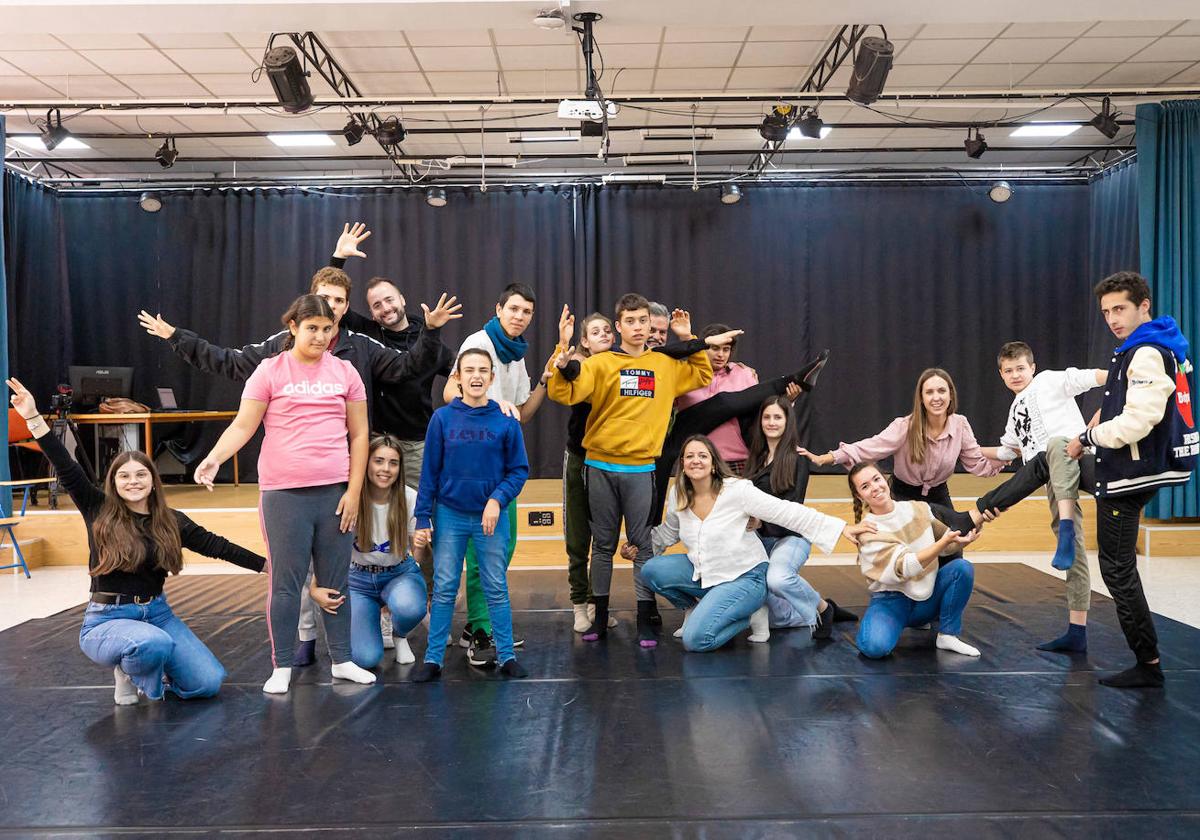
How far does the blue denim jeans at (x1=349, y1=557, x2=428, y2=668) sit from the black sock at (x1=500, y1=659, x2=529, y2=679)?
16.7 inches

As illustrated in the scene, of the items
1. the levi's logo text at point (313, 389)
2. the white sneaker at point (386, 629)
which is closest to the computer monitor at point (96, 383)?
the white sneaker at point (386, 629)

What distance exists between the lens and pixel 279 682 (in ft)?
9.82

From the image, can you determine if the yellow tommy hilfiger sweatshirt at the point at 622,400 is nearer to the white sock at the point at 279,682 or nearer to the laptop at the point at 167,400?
the white sock at the point at 279,682

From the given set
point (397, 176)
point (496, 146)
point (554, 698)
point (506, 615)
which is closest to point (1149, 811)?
point (554, 698)

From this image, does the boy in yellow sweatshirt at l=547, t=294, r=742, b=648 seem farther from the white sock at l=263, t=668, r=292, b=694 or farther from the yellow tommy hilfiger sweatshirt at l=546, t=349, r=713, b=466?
the white sock at l=263, t=668, r=292, b=694

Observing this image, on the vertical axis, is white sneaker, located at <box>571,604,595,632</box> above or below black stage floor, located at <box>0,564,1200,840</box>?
above

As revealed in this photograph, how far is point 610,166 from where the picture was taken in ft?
28.5

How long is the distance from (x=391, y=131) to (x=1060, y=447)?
5293mm

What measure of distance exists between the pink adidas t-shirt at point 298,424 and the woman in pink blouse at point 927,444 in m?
1.94

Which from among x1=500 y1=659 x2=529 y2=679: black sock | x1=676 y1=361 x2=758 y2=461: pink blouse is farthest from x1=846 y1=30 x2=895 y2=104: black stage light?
x1=500 y1=659 x2=529 y2=679: black sock

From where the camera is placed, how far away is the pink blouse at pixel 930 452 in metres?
3.74

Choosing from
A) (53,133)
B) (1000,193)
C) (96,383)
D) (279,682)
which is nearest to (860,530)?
(279,682)

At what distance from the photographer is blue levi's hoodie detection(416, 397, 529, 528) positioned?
3.19 m

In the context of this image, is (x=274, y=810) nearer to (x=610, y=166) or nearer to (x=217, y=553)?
(x=217, y=553)
